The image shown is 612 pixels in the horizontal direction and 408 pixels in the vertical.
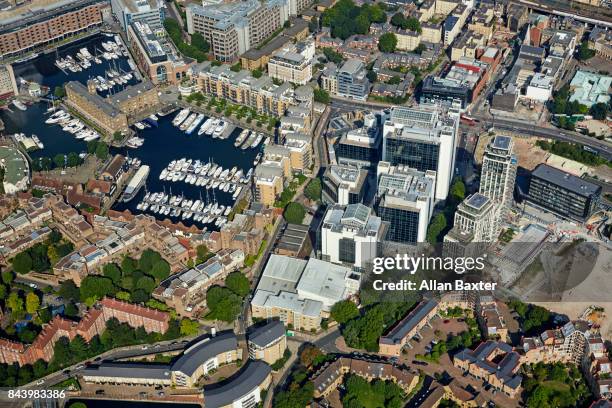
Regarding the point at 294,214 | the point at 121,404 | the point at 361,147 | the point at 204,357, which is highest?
the point at 361,147

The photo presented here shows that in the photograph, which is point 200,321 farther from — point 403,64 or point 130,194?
point 403,64

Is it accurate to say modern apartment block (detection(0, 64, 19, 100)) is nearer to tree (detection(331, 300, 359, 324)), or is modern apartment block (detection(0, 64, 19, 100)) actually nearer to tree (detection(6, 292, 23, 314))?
tree (detection(6, 292, 23, 314))

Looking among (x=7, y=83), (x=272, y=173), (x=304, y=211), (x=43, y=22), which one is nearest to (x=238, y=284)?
(x=304, y=211)

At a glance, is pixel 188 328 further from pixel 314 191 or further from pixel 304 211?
pixel 314 191

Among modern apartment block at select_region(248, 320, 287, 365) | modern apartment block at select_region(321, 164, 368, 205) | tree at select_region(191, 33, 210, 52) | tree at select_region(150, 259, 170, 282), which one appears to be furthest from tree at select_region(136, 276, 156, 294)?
tree at select_region(191, 33, 210, 52)

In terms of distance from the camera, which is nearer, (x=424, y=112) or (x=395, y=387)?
(x=395, y=387)

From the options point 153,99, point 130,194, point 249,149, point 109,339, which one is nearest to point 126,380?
point 109,339

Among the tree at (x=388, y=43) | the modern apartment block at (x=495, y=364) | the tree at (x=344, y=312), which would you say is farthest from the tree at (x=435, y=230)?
the tree at (x=388, y=43)
